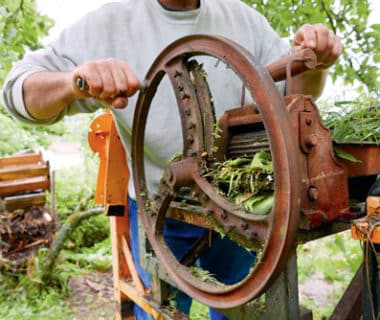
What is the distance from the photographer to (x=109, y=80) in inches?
42.2

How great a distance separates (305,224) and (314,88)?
0.93m

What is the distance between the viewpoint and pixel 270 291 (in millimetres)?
1063

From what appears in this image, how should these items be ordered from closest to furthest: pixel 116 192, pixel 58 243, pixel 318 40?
pixel 318 40, pixel 116 192, pixel 58 243

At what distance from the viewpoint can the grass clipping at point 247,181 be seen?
893mm

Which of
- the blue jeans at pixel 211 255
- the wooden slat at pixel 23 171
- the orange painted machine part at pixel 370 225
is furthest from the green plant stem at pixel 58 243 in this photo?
the orange painted machine part at pixel 370 225

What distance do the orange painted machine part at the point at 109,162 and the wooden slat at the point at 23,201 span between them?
117 inches

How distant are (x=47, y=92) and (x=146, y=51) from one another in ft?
1.56

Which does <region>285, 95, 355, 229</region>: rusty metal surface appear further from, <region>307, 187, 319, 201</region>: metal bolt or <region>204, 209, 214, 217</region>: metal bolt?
<region>204, 209, 214, 217</region>: metal bolt

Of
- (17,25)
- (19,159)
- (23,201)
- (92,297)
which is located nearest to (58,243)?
(92,297)

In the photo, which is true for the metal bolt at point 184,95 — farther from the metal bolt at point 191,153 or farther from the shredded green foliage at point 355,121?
the shredded green foliage at point 355,121

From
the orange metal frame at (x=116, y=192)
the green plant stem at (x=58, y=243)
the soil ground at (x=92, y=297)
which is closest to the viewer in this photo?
the orange metal frame at (x=116, y=192)

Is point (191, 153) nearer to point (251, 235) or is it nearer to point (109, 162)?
point (251, 235)

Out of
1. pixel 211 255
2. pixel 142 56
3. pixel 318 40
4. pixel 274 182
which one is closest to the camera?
pixel 274 182

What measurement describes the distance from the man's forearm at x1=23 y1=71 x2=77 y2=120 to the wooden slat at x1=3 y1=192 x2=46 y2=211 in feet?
11.5
